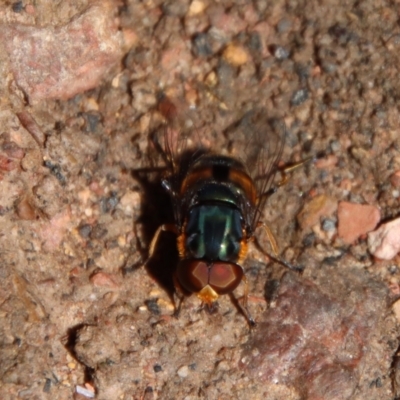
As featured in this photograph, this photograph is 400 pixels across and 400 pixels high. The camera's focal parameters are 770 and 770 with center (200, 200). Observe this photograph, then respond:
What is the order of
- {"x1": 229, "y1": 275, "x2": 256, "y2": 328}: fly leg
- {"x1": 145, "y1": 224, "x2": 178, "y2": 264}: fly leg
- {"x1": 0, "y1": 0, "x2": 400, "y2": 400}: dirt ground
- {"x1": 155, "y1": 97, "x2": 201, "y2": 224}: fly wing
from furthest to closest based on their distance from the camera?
{"x1": 155, "y1": 97, "x2": 201, "y2": 224}: fly wing → {"x1": 145, "y1": 224, "x2": 178, "y2": 264}: fly leg → {"x1": 229, "y1": 275, "x2": 256, "y2": 328}: fly leg → {"x1": 0, "y1": 0, "x2": 400, "y2": 400}: dirt ground

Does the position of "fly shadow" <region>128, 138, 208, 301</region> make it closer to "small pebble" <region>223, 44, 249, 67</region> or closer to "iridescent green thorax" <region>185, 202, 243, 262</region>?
"iridescent green thorax" <region>185, 202, 243, 262</region>

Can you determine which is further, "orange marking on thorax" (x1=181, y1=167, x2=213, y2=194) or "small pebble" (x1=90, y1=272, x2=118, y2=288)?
"orange marking on thorax" (x1=181, y1=167, x2=213, y2=194)

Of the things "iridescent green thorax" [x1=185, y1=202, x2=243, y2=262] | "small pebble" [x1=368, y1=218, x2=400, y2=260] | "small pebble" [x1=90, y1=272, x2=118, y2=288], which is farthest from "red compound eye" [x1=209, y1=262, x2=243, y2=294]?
"small pebble" [x1=368, y1=218, x2=400, y2=260]

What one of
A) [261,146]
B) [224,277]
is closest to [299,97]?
[261,146]

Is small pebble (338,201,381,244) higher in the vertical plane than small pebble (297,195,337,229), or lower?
lower

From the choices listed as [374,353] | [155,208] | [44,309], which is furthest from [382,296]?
[44,309]

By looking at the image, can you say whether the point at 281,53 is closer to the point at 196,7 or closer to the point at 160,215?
the point at 196,7
